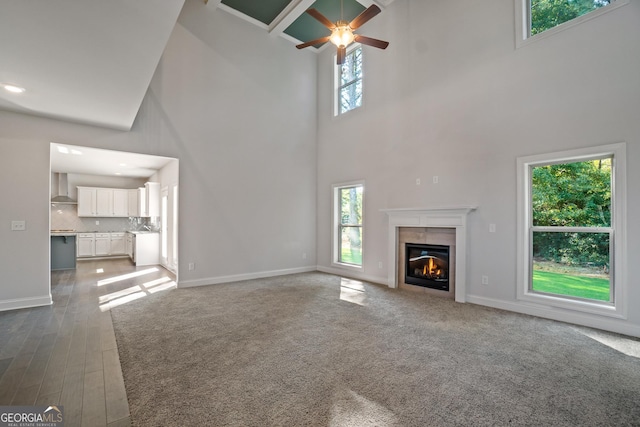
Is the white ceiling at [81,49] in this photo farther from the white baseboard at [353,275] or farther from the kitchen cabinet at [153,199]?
the white baseboard at [353,275]

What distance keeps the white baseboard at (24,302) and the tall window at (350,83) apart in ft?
20.4

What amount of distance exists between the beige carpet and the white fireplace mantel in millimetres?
→ 579

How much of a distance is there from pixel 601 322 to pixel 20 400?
212 inches

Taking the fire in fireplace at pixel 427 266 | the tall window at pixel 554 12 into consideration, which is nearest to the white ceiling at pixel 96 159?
the fire in fireplace at pixel 427 266

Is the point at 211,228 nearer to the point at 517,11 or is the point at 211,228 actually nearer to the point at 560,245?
the point at 560,245

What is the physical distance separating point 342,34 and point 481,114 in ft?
7.72

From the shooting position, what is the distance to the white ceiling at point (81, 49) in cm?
199

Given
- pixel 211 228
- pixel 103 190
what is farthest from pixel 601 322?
pixel 103 190

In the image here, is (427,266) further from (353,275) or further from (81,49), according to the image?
(81,49)

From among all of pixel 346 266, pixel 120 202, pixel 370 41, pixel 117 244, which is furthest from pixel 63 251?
pixel 370 41

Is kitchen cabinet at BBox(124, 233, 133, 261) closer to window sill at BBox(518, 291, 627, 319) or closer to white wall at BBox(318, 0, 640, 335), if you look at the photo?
white wall at BBox(318, 0, 640, 335)

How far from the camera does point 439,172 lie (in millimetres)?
4742

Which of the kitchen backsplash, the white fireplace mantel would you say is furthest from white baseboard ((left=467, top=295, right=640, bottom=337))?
the kitchen backsplash

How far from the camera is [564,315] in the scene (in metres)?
3.50
